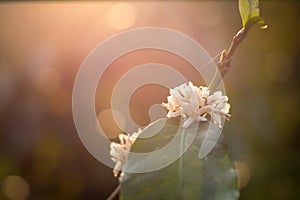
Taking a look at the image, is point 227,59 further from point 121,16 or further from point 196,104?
point 121,16

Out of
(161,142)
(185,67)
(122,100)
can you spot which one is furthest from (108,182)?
(161,142)

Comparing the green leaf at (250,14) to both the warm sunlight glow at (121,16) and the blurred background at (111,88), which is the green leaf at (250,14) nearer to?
the blurred background at (111,88)

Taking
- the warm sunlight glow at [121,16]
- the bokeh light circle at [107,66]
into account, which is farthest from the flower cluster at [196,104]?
the warm sunlight glow at [121,16]

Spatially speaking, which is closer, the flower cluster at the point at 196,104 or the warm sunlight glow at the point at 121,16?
the flower cluster at the point at 196,104

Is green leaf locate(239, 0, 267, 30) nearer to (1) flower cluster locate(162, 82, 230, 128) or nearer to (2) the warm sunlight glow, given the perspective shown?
(1) flower cluster locate(162, 82, 230, 128)

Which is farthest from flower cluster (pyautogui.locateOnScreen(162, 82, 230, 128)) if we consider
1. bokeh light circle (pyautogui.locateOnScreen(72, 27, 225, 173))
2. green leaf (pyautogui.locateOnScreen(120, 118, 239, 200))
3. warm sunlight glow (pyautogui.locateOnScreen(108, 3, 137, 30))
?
warm sunlight glow (pyautogui.locateOnScreen(108, 3, 137, 30))

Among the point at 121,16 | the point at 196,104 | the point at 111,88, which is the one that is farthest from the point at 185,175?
the point at 121,16

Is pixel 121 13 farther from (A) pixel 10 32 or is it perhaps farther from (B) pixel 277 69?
(B) pixel 277 69
